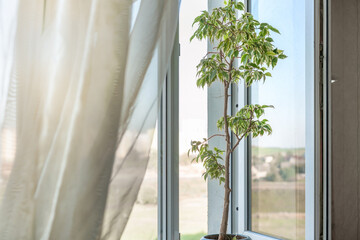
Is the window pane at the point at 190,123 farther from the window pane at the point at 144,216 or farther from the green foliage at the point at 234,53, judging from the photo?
the window pane at the point at 144,216

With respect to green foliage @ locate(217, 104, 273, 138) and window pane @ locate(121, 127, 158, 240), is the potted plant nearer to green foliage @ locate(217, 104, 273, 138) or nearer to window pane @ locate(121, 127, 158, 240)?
green foliage @ locate(217, 104, 273, 138)

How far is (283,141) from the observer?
89.1 inches

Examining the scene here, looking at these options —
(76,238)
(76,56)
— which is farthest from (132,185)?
(76,56)

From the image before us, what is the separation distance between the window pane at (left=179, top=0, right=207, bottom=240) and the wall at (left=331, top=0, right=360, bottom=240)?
2.25 ft

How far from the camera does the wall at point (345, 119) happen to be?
2234mm

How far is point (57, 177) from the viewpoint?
112 cm

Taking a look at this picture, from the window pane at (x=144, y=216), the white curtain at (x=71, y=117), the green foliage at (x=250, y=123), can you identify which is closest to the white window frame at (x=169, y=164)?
the green foliage at (x=250, y=123)

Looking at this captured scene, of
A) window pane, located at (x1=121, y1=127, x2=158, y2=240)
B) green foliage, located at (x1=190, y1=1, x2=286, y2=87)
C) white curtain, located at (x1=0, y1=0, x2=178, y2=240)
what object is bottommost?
window pane, located at (x1=121, y1=127, x2=158, y2=240)

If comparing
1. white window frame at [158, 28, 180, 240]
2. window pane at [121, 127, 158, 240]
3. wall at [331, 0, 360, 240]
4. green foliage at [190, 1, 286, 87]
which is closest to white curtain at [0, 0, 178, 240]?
window pane at [121, 127, 158, 240]

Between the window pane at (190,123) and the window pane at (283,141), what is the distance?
0.29 meters

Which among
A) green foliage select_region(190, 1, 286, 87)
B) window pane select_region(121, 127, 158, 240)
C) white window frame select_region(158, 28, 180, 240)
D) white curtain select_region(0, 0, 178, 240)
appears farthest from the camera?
white window frame select_region(158, 28, 180, 240)

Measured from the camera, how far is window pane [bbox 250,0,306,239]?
86.4 inches

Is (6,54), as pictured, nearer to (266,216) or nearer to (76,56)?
(76,56)

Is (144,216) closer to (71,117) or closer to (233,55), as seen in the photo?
(71,117)
